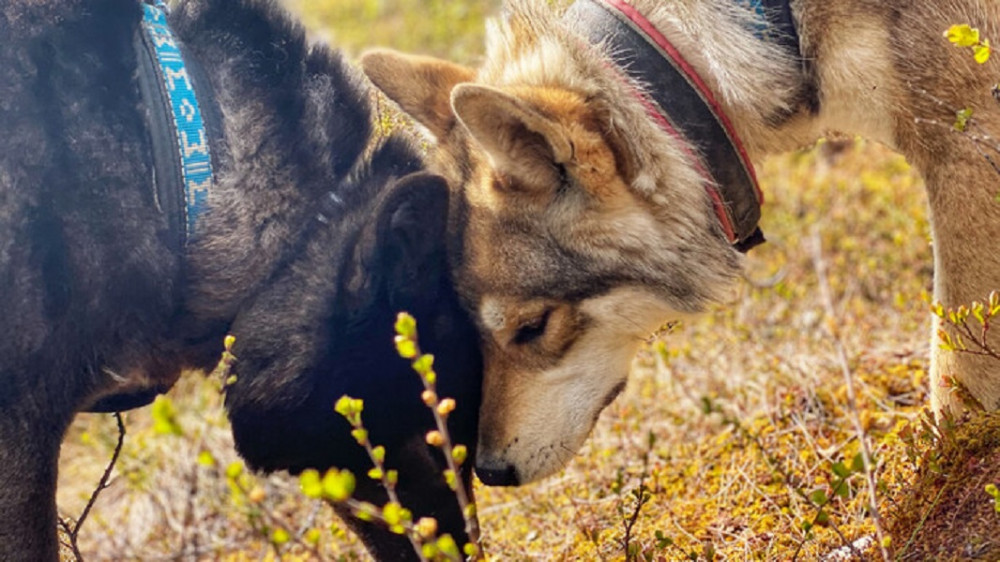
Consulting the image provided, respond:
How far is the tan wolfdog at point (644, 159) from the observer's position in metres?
2.65

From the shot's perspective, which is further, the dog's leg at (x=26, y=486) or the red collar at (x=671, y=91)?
the red collar at (x=671, y=91)

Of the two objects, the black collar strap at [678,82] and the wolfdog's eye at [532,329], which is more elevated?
the black collar strap at [678,82]

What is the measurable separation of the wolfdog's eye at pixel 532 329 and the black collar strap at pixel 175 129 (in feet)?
3.02

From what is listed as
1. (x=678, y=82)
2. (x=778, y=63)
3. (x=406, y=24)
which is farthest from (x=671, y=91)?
(x=406, y=24)

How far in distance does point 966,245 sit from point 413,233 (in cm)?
148

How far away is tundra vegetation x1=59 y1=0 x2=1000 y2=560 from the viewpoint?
2.41 metres

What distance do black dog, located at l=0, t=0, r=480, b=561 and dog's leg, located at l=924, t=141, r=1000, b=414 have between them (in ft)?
4.34

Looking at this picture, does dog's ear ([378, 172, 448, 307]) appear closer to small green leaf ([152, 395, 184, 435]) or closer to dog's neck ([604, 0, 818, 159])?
dog's neck ([604, 0, 818, 159])

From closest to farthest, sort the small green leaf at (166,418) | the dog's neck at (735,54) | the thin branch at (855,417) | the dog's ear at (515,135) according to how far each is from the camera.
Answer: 1. the small green leaf at (166,418)
2. the thin branch at (855,417)
3. the dog's ear at (515,135)
4. the dog's neck at (735,54)

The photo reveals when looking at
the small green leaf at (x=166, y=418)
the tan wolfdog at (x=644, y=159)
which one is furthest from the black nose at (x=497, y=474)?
the small green leaf at (x=166, y=418)

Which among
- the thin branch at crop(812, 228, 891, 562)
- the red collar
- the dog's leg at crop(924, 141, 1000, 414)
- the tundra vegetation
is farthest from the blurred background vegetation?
the thin branch at crop(812, 228, 891, 562)

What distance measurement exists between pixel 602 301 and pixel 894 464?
105 centimetres

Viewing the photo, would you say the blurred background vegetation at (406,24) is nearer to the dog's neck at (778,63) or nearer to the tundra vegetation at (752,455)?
the tundra vegetation at (752,455)

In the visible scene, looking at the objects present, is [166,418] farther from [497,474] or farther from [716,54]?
[716,54]
